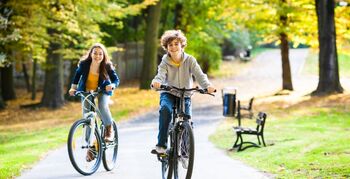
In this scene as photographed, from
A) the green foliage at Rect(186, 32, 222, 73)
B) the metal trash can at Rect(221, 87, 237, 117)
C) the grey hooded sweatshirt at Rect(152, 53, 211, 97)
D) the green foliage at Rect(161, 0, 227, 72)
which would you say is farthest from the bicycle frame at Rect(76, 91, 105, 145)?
the green foliage at Rect(186, 32, 222, 73)

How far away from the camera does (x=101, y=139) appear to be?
966cm

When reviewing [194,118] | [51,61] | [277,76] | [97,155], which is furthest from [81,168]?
[277,76]

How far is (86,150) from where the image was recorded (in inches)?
386

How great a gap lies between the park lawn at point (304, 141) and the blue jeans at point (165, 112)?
1886mm

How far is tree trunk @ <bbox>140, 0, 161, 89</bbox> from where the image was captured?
Result: 31.3 metres

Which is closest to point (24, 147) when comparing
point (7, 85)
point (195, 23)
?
point (7, 85)

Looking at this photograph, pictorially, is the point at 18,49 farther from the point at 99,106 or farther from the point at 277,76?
the point at 277,76

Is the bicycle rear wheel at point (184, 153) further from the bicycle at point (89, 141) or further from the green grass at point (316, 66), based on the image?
the green grass at point (316, 66)

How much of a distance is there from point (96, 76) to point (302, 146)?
15.1ft

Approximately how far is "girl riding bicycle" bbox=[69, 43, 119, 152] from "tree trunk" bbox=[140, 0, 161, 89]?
21291 millimetres

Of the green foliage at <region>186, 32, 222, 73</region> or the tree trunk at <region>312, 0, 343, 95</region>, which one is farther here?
the green foliage at <region>186, 32, 222, 73</region>

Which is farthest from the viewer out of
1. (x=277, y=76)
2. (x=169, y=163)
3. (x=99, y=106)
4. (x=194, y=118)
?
(x=277, y=76)

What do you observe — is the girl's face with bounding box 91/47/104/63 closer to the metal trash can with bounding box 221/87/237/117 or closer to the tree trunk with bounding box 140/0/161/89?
the metal trash can with bounding box 221/87/237/117

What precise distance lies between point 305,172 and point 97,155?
9.84 ft
